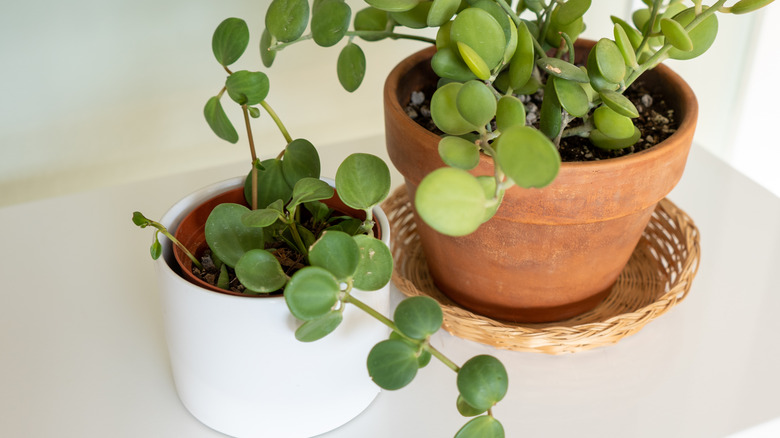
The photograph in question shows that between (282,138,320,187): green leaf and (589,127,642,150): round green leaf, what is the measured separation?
0.21m

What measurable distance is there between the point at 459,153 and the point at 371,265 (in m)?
0.09

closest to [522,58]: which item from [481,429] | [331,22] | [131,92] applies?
[331,22]

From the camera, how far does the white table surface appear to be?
0.58 meters

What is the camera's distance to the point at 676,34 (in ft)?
1.52

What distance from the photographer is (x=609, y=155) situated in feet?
1.96

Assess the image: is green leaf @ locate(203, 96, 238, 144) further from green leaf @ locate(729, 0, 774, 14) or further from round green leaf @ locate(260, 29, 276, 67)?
green leaf @ locate(729, 0, 774, 14)

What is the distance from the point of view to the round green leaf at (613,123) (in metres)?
0.52

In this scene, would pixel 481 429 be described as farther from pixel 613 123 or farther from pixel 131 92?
pixel 131 92

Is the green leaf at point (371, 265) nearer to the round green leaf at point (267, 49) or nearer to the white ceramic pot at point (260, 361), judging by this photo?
the white ceramic pot at point (260, 361)

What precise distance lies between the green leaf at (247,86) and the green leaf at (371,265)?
124 mm

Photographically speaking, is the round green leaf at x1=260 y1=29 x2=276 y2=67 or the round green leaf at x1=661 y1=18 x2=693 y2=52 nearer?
the round green leaf at x1=661 y1=18 x2=693 y2=52

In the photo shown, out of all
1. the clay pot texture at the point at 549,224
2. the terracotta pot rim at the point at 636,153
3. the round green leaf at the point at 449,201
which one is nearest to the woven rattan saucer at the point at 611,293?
the clay pot texture at the point at 549,224

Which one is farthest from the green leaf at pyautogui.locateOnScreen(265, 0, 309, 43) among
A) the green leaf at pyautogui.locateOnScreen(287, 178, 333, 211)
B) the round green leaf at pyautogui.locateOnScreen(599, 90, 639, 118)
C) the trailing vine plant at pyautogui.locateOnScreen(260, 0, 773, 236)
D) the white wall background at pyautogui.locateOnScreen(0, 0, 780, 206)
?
the white wall background at pyautogui.locateOnScreen(0, 0, 780, 206)

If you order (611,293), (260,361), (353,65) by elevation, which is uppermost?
(353,65)
